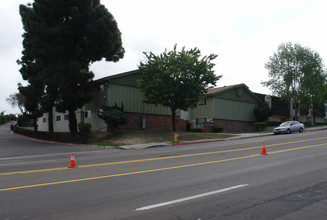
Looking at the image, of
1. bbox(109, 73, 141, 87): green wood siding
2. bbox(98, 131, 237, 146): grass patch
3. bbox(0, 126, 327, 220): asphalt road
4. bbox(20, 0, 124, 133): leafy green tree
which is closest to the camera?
bbox(0, 126, 327, 220): asphalt road

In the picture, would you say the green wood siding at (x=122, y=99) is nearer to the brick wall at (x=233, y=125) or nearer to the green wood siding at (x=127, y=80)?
the green wood siding at (x=127, y=80)

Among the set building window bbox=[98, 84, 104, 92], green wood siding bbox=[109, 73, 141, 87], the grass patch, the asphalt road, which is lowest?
the asphalt road

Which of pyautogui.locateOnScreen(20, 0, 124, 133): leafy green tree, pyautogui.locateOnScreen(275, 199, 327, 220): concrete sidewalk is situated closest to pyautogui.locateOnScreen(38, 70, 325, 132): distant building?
pyautogui.locateOnScreen(20, 0, 124, 133): leafy green tree

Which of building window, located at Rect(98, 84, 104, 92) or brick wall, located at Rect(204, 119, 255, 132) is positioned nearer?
building window, located at Rect(98, 84, 104, 92)

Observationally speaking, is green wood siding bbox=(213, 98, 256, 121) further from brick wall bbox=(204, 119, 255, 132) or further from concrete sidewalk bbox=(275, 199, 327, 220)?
concrete sidewalk bbox=(275, 199, 327, 220)

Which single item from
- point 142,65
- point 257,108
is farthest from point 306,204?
point 257,108

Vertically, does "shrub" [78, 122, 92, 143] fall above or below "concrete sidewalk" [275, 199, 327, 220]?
above

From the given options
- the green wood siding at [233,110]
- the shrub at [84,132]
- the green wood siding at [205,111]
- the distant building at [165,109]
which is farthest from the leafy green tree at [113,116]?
the green wood siding at [233,110]

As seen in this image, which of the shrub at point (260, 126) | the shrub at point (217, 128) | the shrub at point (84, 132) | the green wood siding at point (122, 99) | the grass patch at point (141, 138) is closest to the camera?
the grass patch at point (141, 138)

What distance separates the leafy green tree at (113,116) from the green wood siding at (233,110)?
1558 cm

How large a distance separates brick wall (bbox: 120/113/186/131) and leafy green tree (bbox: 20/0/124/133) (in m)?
5.48

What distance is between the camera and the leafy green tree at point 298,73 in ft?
145

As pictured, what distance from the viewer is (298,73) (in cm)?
4462

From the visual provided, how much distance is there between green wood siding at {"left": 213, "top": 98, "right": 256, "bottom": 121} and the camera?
39.8 meters
